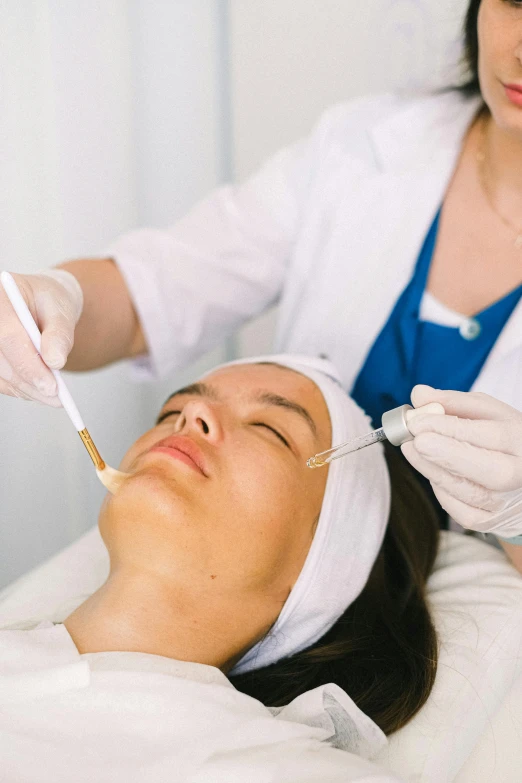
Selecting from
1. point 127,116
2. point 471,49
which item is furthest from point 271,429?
point 127,116

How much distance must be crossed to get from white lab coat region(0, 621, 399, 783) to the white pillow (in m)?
0.09

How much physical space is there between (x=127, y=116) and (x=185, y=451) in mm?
1065

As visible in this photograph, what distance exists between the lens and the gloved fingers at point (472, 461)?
0.82 metres

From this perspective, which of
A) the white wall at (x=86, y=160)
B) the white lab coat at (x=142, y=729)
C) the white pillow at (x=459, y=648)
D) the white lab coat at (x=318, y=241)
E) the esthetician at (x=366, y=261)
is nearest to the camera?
the white lab coat at (x=142, y=729)

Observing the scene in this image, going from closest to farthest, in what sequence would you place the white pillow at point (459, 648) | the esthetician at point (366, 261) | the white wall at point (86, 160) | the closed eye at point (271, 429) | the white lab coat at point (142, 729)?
the white lab coat at point (142, 729), the white pillow at point (459, 648), the closed eye at point (271, 429), the esthetician at point (366, 261), the white wall at point (86, 160)

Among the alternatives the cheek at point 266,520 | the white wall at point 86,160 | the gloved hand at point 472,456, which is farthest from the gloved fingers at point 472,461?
the white wall at point 86,160

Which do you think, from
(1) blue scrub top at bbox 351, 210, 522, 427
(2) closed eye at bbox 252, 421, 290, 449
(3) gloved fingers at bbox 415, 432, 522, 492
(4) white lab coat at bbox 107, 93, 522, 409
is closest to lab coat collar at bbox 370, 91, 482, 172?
(4) white lab coat at bbox 107, 93, 522, 409

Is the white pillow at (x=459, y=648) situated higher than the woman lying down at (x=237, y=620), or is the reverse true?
the woman lying down at (x=237, y=620)

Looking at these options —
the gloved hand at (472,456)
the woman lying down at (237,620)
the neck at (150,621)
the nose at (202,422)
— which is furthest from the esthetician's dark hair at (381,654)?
the nose at (202,422)

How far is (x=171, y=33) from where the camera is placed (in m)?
1.85

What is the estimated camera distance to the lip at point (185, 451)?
3.27 feet

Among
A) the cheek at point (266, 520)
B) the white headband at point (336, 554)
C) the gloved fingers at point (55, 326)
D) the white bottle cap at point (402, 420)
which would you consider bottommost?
the white headband at point (336, 554)

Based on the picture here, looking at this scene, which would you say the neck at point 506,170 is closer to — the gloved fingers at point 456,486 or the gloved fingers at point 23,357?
the gloved fingers at point 456,486

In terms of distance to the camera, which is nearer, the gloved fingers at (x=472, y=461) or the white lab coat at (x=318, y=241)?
the gloved fingers at (x=472, y=461)
